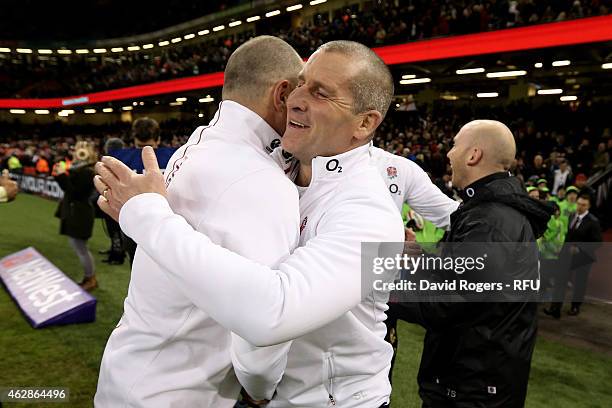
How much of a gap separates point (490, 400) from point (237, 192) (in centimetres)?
171

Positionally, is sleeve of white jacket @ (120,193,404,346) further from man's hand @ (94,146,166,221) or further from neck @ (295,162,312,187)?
neck @ (295,162,312,187)

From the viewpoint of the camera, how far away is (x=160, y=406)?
1.47 metres

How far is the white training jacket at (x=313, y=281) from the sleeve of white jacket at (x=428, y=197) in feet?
7.28

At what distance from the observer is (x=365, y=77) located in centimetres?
153

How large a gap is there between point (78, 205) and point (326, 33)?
19061mm

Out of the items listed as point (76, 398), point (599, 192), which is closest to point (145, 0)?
point (599, 192)

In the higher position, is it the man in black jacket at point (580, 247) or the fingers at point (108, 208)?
the fingers at point (108, 208)

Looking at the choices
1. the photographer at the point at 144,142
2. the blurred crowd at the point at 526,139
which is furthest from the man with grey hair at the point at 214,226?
the blurred crowd at the point at 526,139

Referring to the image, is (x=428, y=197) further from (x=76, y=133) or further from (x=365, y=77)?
(x=76, y=133)

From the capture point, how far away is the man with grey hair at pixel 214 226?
4.34 feet

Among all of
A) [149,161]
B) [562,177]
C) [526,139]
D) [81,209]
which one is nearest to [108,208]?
[149,161]

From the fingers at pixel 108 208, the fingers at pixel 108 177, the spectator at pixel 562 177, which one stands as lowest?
the spectator at pixel 562 177

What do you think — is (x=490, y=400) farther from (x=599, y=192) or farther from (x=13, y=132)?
(x=13, y=132)

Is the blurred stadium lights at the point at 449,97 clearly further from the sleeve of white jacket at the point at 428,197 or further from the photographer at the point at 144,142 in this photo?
the sleeve of white jacket at the point at 428,197
